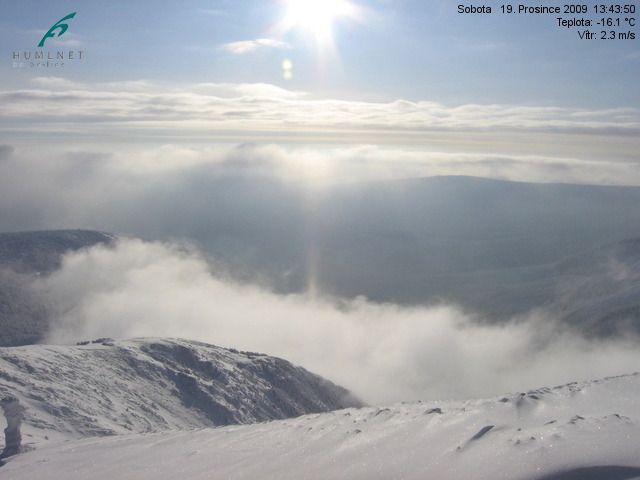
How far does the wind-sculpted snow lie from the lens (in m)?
45.0

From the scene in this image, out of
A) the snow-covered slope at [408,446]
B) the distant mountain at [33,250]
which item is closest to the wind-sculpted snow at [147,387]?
the snow-covered slope at [408,446]

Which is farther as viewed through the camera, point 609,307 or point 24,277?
point 24,277

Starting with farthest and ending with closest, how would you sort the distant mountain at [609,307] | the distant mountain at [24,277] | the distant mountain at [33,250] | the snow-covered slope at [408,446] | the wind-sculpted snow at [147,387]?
1. the distant mountain at [33,250]
2. the distant mountain at [24,277]
3. the distant mountain at [609,307]
4. the wind-sculpted snow at [147,387]
5. the snow-covered slope at [408,446]

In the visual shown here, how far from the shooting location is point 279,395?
78.6 meters

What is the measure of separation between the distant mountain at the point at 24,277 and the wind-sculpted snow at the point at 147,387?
86.0m

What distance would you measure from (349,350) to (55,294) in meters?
86.0

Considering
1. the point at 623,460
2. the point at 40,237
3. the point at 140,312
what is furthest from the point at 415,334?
the point at 623,460

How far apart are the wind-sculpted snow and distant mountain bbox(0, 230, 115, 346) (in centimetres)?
8598

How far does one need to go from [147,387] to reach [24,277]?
12687cm

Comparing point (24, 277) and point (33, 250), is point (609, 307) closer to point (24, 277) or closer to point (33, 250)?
point (24, 277)

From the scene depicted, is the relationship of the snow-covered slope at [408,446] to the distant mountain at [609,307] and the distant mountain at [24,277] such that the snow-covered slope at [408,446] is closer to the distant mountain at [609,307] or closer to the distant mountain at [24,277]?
the distant mountain at [609,307]

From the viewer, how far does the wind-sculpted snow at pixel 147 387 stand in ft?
148

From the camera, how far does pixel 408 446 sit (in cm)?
2225

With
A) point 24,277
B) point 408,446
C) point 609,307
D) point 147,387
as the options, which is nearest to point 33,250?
point 24,277
